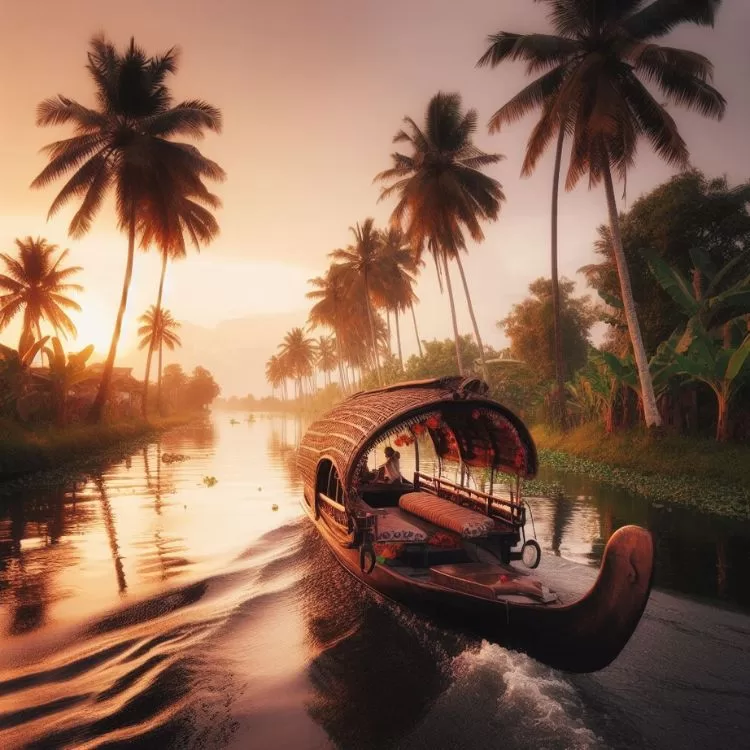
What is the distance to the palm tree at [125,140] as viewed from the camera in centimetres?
2238

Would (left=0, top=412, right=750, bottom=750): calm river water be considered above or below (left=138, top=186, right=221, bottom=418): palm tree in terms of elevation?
below

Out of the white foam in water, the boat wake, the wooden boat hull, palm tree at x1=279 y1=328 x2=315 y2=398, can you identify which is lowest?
the white foam in water

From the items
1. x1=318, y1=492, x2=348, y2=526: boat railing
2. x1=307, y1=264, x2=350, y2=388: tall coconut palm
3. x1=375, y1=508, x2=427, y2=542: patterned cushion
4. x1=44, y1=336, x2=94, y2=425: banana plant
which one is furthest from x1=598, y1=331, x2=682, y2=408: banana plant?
x1=307, y1=264, x2=350, y2=388: tall coconut palm

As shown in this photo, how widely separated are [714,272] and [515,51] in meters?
10.5

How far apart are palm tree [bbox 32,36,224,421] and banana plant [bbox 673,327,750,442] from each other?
71.4ft

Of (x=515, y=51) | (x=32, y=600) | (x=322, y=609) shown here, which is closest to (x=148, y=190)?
(x=515, y=51)

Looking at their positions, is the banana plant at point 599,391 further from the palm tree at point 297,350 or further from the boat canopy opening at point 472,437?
the palm tree at point 297,350

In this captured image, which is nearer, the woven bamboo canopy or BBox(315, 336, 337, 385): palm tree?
the woven bamboo canopy

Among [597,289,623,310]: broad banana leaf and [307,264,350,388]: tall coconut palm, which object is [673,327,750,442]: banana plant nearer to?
[597,289,623,310]: broad banana leaf

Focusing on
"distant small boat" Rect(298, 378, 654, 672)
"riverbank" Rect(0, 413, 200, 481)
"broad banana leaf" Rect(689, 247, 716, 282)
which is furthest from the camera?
"broad banana leaf" Rect(689, 247, 716, 282)

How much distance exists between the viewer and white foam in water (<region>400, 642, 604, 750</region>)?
180 inches

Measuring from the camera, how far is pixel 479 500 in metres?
8.90

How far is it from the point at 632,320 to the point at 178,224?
20.7 meters

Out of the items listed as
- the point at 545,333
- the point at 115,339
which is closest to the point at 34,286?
the point at 115,339
